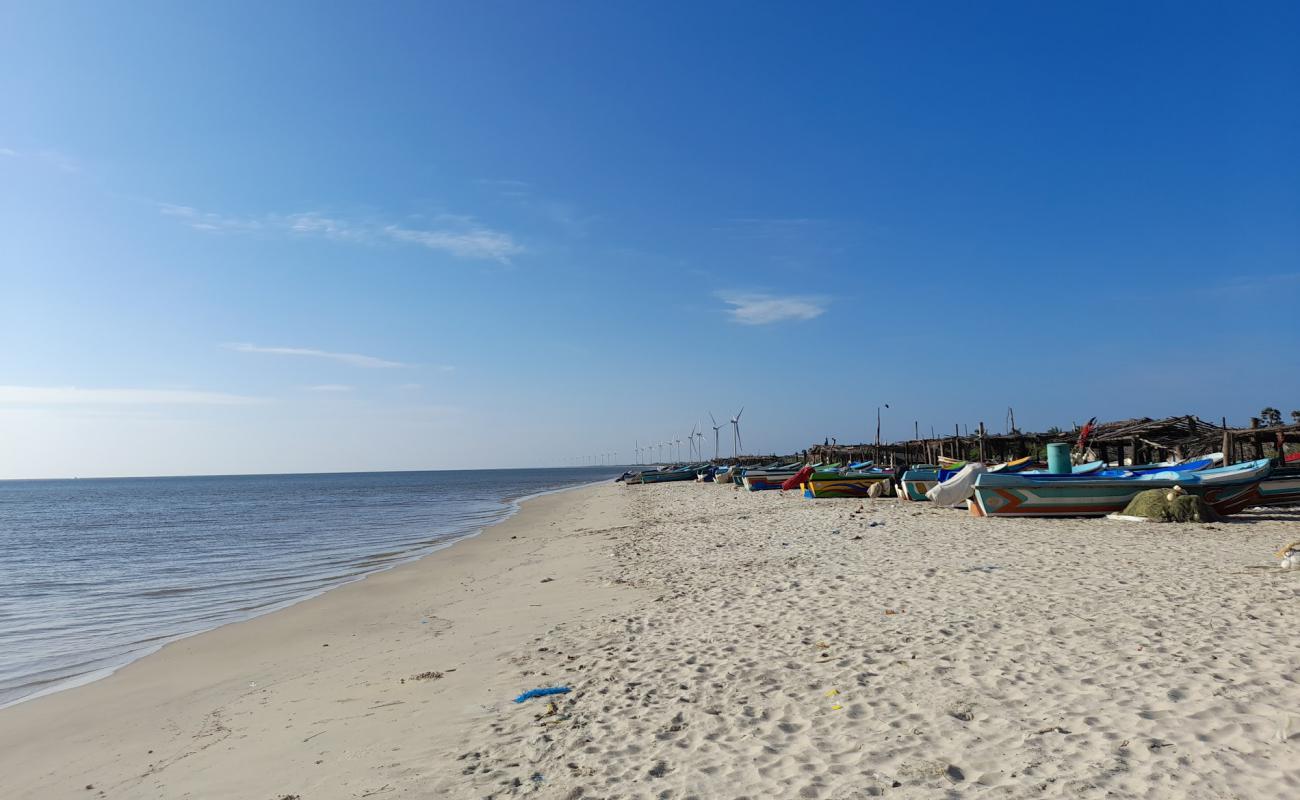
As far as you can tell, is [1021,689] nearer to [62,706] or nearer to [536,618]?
[536,618]

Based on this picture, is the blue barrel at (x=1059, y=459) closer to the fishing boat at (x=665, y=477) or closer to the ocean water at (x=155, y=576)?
the ocean water at (x=155, y=576)

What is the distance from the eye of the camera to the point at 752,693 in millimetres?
6371

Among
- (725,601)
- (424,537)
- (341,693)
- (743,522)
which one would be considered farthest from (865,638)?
(424,537)

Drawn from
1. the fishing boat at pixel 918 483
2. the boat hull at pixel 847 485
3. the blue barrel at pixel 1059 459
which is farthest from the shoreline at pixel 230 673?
the boat hull at pixel 847 485

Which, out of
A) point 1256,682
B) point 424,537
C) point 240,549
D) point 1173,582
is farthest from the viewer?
point 424,537

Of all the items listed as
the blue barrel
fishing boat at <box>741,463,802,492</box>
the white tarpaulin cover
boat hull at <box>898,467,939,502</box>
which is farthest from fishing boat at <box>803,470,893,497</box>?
fishing boat at <box>741,463,802,492</box>

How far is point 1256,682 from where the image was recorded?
5730 mm

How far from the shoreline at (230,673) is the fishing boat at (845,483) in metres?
16.6

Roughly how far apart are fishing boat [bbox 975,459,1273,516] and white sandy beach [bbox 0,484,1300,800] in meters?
5.36

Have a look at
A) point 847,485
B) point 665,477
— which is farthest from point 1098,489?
point 665,477

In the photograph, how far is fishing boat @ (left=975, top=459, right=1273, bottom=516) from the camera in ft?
57.3

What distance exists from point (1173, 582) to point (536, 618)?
28.8 feet

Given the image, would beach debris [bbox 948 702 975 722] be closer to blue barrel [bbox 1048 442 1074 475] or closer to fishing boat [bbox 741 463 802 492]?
blue barrel [bbox 1048 442 1074 475]

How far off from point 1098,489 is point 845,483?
12.4 m
